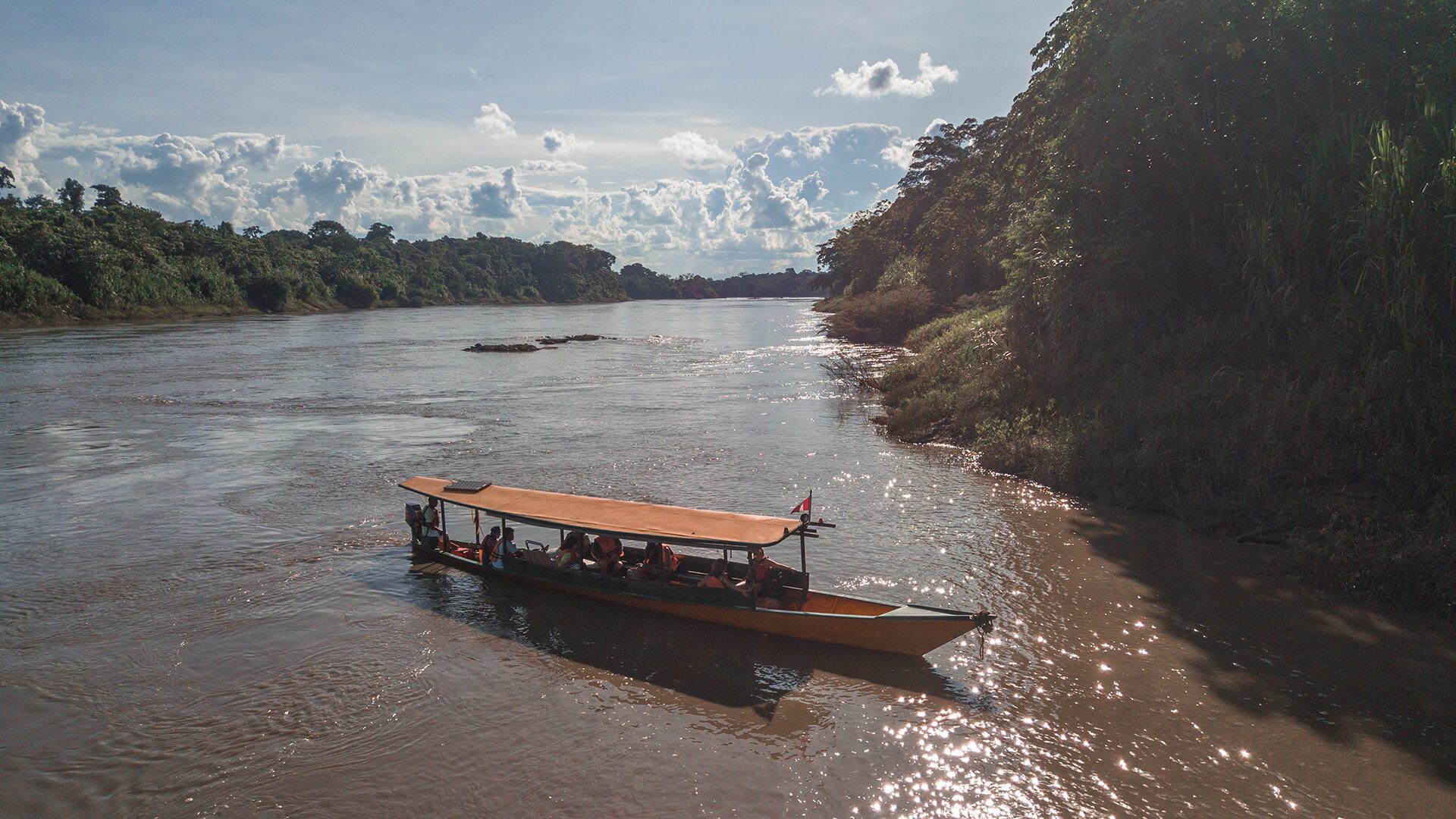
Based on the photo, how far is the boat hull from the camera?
1003 cm

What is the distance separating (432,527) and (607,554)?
4047 mm

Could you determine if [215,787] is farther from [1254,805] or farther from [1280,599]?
[1280,599]

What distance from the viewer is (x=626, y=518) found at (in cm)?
1221

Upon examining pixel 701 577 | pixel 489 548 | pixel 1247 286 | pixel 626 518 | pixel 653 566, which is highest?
pixel 1247 286

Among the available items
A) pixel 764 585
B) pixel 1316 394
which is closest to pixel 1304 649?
pixel 1316 394

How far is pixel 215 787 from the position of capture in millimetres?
Result: 8242

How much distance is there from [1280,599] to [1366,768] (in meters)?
4.15

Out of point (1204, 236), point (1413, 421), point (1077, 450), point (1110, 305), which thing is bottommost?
point (1077, 450)

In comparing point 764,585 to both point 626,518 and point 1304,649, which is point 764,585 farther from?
point 1304,649

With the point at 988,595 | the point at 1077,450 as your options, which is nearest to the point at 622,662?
the point at 988,595

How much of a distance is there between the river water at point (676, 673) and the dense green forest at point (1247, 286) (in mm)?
1351

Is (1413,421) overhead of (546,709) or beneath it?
overhead

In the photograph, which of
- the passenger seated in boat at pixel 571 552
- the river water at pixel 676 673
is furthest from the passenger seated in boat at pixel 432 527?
the passenger seated in boat at pixel 571 552

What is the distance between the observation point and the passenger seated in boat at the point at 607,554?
12297 millimetres
